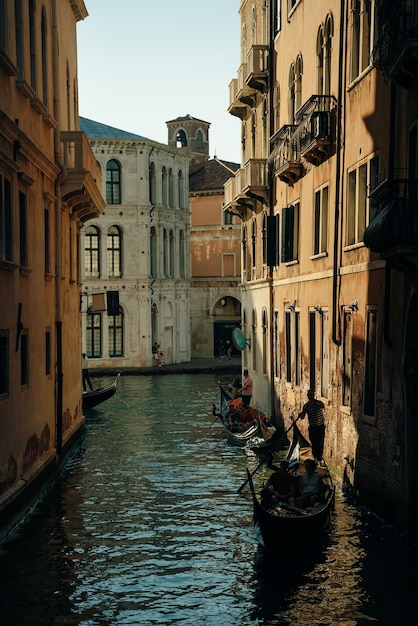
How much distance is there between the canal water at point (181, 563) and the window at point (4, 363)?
84.6 inches

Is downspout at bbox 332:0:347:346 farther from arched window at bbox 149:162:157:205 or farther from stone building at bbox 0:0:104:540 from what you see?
arched window at bbox 149:162:157:205

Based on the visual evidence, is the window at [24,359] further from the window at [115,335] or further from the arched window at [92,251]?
the arched window at [92,251]

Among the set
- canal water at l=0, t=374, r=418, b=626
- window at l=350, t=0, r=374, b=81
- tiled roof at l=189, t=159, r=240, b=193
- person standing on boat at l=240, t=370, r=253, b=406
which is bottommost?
canal water at l=0, t=374, r=418, b=626

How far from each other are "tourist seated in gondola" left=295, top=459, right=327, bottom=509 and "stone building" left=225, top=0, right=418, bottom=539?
86 centimetres

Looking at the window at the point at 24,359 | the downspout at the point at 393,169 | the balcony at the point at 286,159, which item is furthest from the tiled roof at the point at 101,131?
the downspout at the point at 393,169

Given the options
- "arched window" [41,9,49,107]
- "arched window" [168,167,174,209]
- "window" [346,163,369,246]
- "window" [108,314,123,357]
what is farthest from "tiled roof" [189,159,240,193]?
"window" [346,163,369,246]

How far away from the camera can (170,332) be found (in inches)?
1880

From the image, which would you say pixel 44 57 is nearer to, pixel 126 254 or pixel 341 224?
pixel 341 224

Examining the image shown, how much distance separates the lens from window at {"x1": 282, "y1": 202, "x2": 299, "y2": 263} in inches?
851

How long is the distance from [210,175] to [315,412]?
131ft

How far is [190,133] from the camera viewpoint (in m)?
70.9

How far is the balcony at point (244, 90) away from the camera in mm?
26422

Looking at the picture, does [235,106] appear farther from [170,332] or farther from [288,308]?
[170,332]

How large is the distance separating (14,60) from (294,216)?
29.2 ft
